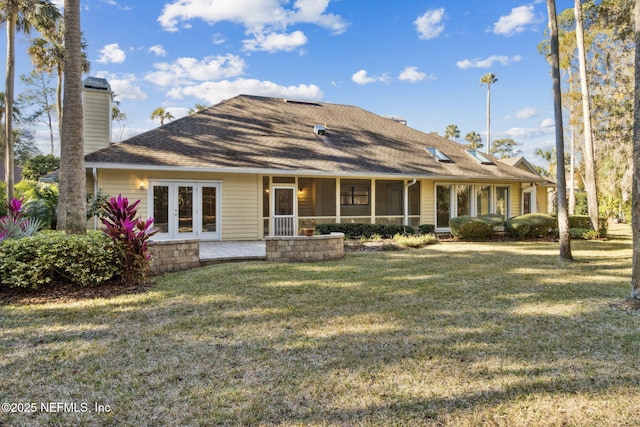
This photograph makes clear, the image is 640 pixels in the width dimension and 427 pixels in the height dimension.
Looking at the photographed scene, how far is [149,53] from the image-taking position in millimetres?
19516

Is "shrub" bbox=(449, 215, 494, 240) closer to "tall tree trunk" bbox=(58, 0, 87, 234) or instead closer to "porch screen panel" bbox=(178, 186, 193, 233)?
"porch screen panel" bbox=(178, 186, 193, 233)

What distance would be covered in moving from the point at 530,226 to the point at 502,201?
3.41 metres

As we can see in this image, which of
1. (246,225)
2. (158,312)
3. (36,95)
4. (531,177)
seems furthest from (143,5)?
(36,95)

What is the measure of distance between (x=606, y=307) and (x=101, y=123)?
1432 centimetres

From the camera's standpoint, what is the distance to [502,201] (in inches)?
656

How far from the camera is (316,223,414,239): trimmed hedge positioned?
12688 millimetres

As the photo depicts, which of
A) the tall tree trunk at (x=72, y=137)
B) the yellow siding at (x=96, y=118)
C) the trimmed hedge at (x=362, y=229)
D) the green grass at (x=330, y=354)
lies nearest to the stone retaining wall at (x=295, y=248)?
the green grass at (x=330, y=354)

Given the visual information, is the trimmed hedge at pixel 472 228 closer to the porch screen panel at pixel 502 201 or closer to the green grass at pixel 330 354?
the porch screen panel at pixel 502 201

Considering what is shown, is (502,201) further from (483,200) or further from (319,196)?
(319,196)

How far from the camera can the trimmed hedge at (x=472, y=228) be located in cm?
1295

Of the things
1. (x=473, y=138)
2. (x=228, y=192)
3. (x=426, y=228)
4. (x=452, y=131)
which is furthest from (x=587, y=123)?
(x=473, y=138)

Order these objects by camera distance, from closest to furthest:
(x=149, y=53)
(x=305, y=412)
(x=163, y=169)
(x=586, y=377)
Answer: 1. (x=305, y=412)
2. (x=586, y=377)
3. (x=163, y=169)
4. (x=149, y=53)

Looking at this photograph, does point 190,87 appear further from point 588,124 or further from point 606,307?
point 606,307

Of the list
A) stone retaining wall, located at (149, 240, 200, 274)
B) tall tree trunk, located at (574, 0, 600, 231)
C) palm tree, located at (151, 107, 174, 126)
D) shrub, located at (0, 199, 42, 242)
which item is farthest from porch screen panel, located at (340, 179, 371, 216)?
palm tree, located at (151, 107, 174, 126)
